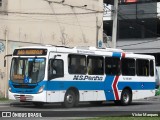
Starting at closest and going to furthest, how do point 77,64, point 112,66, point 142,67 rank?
point 77,64, point 112,66, point 142,67

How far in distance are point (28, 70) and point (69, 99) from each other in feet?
8.14

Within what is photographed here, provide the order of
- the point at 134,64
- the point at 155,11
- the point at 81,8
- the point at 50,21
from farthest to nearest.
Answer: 1. the point at 155,11
2. the point at 81,8
3. the point at 50,21
4. the point at 134,64

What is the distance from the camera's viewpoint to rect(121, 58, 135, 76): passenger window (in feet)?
87.4

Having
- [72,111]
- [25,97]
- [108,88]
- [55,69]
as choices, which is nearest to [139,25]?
[108,88]

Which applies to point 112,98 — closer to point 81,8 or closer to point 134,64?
point 134,64

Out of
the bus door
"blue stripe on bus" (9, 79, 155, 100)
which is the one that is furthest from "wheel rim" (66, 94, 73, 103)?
the bus door

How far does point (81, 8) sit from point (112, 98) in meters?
15.3

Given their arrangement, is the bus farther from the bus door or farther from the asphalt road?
Answer: the asphalt road

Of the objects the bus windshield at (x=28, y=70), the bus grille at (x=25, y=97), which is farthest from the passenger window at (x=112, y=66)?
the bus grille at (x=25, y=97)

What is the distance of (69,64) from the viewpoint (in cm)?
2334

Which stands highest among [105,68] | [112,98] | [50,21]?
[50,21]

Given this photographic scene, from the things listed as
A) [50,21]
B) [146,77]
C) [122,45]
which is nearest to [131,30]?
[122,45]

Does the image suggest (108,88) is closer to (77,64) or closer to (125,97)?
(125,97)

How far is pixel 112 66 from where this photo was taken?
26.0m
